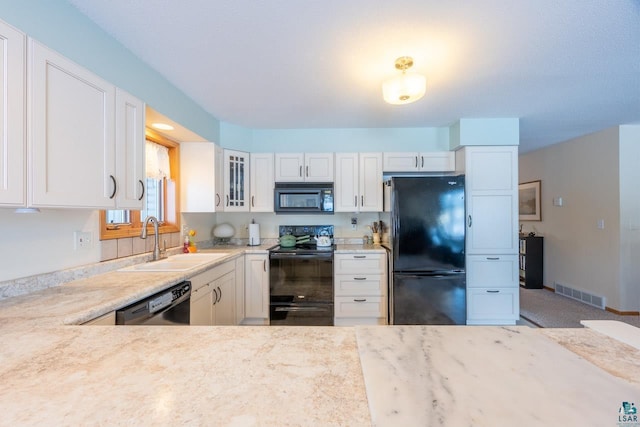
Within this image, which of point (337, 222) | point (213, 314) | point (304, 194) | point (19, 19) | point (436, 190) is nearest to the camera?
point (19, 19)

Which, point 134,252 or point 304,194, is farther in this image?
point 304,194

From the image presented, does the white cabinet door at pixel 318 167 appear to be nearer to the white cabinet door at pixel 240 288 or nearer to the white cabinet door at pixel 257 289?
the white cabinet door at pixel 257 289

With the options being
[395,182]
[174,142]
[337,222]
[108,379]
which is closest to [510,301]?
[395,182]

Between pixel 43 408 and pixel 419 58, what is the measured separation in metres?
2.24

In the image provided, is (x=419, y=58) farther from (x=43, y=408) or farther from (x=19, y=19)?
(x=43, y=408)

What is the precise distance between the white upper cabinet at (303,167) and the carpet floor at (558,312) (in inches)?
113

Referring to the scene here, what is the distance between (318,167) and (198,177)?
1.32 m

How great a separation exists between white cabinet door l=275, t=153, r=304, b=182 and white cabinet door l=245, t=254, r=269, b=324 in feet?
3.18

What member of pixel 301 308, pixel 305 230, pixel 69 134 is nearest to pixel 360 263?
pixel 301 308

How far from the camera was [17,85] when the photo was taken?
40.7 inches

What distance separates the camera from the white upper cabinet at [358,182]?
125 inches

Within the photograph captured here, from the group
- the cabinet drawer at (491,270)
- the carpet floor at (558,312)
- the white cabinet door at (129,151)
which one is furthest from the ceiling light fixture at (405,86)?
the carpet floor at (558,312)

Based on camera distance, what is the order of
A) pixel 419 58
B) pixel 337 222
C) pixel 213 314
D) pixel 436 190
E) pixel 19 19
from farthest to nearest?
pixel 337 222, pixel 436 190, pixel 213 314, pixel 419 58, pixel 19 19

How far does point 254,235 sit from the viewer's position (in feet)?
10.9
